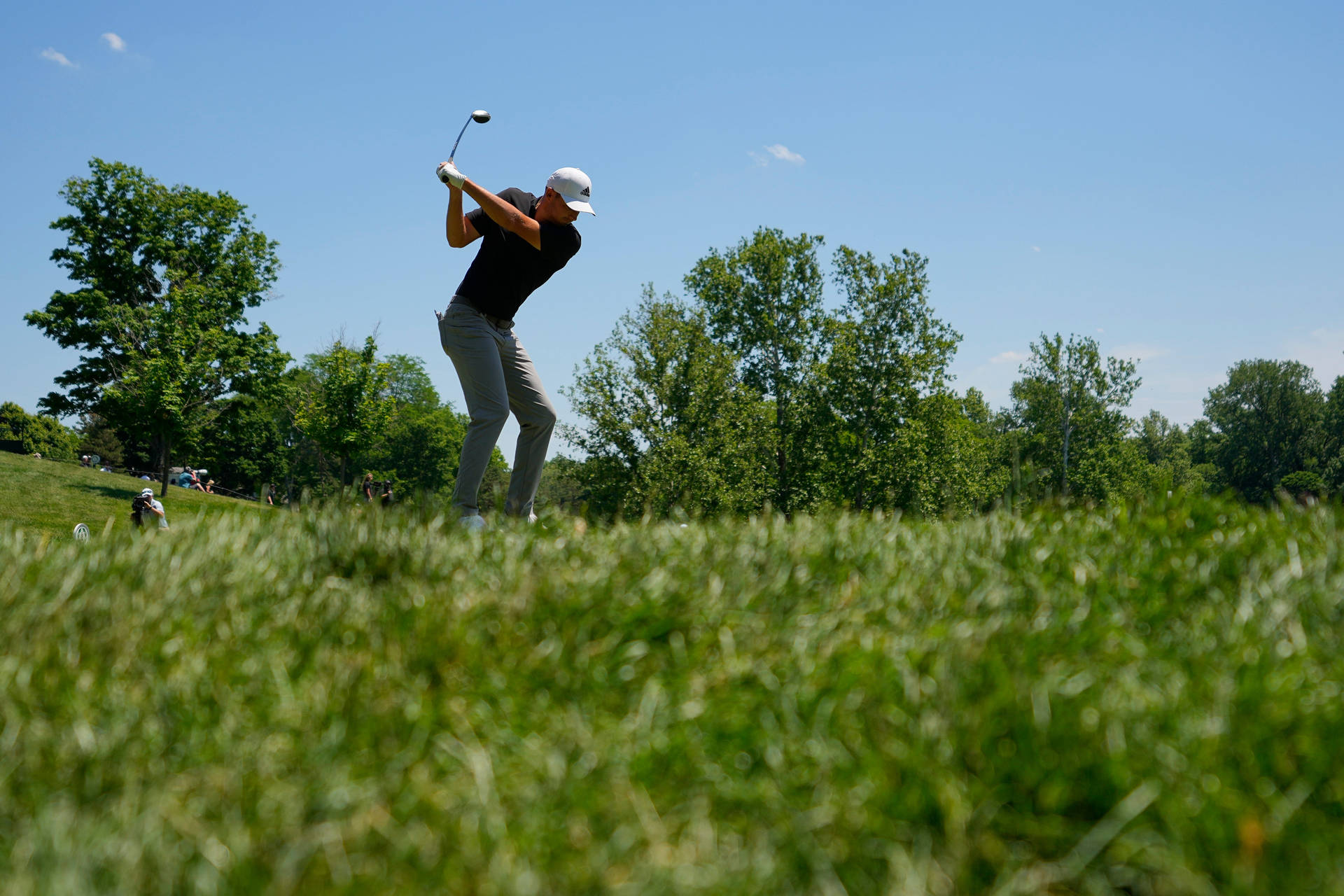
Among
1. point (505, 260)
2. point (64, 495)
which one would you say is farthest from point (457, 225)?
point (64, 495)

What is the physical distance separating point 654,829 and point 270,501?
5.51 m

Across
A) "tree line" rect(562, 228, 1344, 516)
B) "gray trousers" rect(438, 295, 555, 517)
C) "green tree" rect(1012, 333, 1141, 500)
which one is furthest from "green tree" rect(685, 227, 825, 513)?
"gray trousers" rect(438, 295, 555, 517)

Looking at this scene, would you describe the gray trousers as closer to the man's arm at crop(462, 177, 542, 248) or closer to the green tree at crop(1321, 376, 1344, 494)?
the man's arm at crop(462, 177, 542, 248)

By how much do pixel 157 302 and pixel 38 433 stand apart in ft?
177

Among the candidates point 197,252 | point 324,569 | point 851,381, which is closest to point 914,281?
point 851,381

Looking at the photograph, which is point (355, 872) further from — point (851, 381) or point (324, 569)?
point (851, 381)

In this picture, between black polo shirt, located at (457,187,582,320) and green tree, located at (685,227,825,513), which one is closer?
black polo shirt, located at (457,187,582,320)

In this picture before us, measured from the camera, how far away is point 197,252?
45.6 m

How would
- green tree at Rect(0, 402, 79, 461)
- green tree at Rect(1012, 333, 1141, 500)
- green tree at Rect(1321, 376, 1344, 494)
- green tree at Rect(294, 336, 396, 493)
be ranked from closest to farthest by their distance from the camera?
green tree at Rect(294, 336, 396, 493) → green tree at Rect(1012, 333, 1141, 500) → green tree at Rect(1321, 376, 1344, 494) → green tree at Rect(0, 402, 79, 461)

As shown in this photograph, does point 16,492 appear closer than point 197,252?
Yes

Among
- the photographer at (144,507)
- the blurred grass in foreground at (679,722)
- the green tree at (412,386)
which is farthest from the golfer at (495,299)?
the green tree at (412,386)

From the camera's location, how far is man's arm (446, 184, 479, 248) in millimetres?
6152

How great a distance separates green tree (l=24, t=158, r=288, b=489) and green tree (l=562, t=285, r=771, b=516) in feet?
58.8

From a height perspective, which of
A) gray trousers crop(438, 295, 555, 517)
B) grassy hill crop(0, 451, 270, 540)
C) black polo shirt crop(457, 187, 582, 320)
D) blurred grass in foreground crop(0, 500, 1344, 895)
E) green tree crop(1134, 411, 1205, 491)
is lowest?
grassy hill crop(0, 451, 270, 540)
